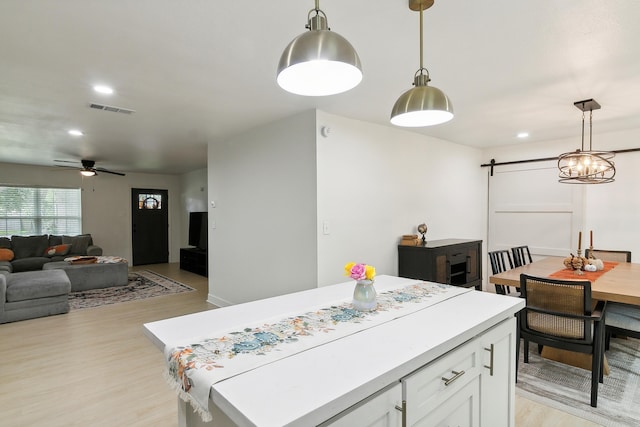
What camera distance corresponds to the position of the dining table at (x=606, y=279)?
2.34m

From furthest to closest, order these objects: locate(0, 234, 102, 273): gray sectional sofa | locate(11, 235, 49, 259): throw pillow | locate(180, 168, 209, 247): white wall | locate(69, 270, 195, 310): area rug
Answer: locate(180, 168, 209, 247): white wall
locate(11, 235, 49, 259): throw pillow
locate(0, 234, 102, 273): gray sectional sofa
locate(69, 270, 195, 310): area rug

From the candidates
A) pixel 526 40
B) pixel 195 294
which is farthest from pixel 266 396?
pixel 195 294

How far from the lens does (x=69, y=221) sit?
7625 millimetres

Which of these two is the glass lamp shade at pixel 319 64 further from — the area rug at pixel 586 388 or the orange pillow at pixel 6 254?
the orange pillow at pixel 6 254

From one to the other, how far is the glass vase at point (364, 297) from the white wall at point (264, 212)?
1571 millimetres

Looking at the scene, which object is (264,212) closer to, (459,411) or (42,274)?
(459,411)

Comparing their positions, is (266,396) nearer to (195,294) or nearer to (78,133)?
(78,133)

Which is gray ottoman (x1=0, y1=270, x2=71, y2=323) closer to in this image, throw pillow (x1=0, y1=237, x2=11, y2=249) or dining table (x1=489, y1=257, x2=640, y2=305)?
throw pillow (x1=0, y1=237, x2=11, y2=249)

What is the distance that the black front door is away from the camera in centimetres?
862

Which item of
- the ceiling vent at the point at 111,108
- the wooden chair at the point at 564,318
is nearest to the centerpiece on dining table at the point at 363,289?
the wooden chair at the point at 564,318

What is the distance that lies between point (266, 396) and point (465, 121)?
3.77 meters

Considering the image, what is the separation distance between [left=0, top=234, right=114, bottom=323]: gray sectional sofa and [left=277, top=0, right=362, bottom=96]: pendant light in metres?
5.07

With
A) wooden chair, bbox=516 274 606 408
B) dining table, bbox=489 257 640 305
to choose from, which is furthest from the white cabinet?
dining table, bbox=489 257 640 305

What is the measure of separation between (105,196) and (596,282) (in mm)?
9295
